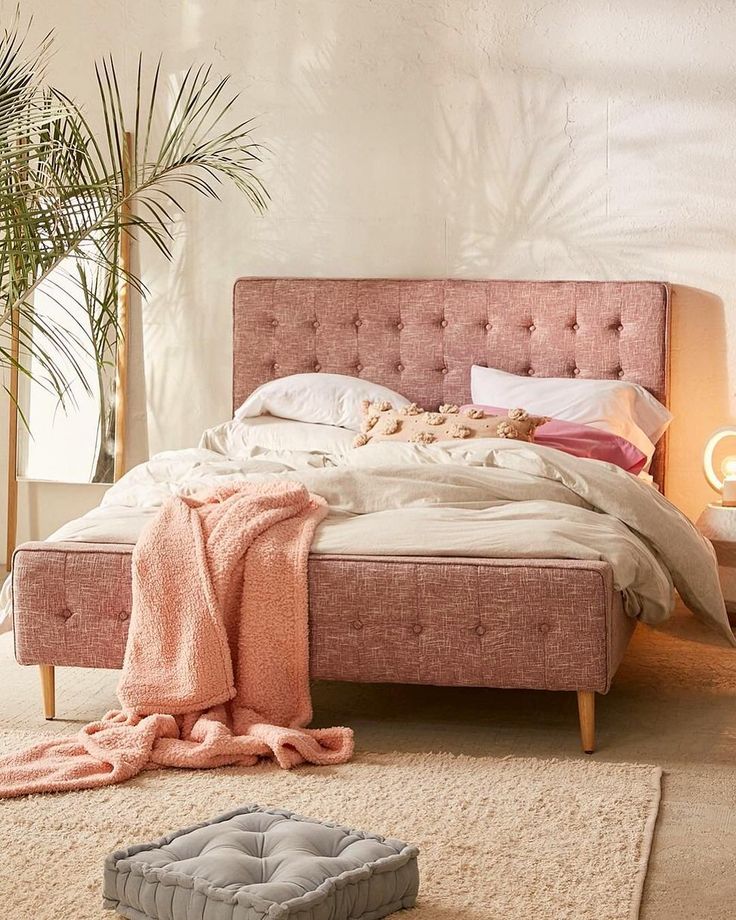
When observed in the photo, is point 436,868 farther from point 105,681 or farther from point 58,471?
point 58,471

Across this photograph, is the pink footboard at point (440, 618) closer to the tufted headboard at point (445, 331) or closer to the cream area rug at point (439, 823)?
the cream area rug at point (439, 823)

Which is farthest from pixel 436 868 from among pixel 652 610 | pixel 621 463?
pixel 621 463

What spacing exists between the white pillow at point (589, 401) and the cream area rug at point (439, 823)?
65.5 inches

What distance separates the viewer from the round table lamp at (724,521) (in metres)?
4.31

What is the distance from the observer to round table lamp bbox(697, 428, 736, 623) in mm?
4312

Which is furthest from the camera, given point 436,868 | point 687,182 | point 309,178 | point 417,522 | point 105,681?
point 309,178

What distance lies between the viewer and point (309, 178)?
5.09 meters

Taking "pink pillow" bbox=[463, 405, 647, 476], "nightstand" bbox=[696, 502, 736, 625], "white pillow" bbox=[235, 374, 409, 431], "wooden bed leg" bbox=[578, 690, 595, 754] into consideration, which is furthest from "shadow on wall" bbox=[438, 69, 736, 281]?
"wooden bed leg" bbox=[578, 690, 595, 754]

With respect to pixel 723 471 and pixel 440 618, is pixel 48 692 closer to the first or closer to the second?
pixel 440 618

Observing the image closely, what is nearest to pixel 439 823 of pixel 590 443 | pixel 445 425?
pixel 445 425

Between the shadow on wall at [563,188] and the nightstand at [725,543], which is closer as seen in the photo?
the nightstand at [725,543]

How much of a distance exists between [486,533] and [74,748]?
1.10m

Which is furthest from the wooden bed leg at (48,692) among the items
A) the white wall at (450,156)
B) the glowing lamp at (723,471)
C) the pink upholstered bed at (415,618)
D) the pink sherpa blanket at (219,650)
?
the glowing lamp at (723,471)

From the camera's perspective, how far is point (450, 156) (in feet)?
16.2
